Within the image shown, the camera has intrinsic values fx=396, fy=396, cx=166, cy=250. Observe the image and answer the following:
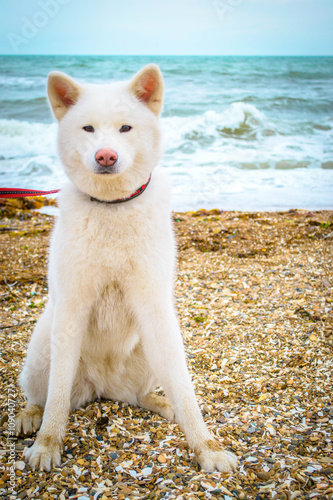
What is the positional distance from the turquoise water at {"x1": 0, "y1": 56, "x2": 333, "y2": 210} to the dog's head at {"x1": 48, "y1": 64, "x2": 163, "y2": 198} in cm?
148

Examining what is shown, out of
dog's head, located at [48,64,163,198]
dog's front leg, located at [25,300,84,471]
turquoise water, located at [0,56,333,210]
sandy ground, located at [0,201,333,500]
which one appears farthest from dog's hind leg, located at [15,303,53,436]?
turquoise water, located at [0,56,333,210]

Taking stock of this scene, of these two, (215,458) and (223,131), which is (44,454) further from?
(223,131)

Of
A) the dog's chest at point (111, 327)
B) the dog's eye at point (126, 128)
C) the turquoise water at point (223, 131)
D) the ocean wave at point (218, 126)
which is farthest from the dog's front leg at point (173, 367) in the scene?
the ocean wave at point (218, 126)

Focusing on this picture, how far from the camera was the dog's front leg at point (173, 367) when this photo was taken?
2.48m

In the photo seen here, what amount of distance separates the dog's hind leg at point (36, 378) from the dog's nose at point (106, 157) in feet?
3.78

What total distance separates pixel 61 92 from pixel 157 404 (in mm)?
2323

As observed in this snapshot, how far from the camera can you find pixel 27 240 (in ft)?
22.5

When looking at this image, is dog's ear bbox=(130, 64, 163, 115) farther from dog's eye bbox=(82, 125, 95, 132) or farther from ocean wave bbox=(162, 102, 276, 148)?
ocean wave bbox=(162, 102, 276, 148)

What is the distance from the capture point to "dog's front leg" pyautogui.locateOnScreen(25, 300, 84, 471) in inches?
98.0

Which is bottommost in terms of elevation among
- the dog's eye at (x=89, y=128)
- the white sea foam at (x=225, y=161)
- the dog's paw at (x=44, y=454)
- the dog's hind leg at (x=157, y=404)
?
the dog's paw at (x=44, y=454)

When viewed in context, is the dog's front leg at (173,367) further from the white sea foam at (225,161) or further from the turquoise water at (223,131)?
the white sea foam at (225,161)

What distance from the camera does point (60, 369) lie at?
8.26 ft

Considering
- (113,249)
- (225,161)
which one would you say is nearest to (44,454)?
(113,249)

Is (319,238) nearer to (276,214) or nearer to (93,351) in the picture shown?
(276,214)
